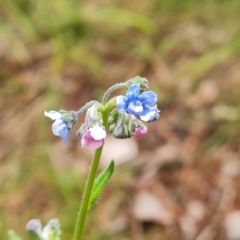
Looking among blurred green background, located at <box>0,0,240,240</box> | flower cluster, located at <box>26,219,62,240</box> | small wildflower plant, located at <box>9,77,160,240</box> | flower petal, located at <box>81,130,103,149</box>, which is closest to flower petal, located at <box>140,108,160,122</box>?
A: small wildflower plant, located at <box>9,77,160,240</box>

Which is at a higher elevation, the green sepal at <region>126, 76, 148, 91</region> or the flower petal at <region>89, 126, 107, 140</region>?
the green sepal at <region>126, 76, 148, 91</region>

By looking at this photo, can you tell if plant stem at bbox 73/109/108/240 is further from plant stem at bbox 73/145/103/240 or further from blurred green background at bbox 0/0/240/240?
blurred green background at bbox 0/0/240/240

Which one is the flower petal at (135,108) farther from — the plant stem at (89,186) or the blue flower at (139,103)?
the plant stem at (89,186)

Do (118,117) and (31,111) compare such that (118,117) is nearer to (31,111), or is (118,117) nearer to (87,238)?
(87,238)

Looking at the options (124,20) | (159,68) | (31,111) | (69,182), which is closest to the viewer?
(69,182)

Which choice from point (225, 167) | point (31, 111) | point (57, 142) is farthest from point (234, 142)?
point (31, 111)

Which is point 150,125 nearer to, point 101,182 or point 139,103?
point 101,182

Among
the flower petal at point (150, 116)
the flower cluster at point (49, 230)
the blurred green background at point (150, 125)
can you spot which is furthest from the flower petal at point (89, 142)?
the blurred green background at point (150, 125)

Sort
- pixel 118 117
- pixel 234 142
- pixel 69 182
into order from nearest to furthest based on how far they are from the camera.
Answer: pixel 118 117 → pixel 69 182 → pixel 234 142
